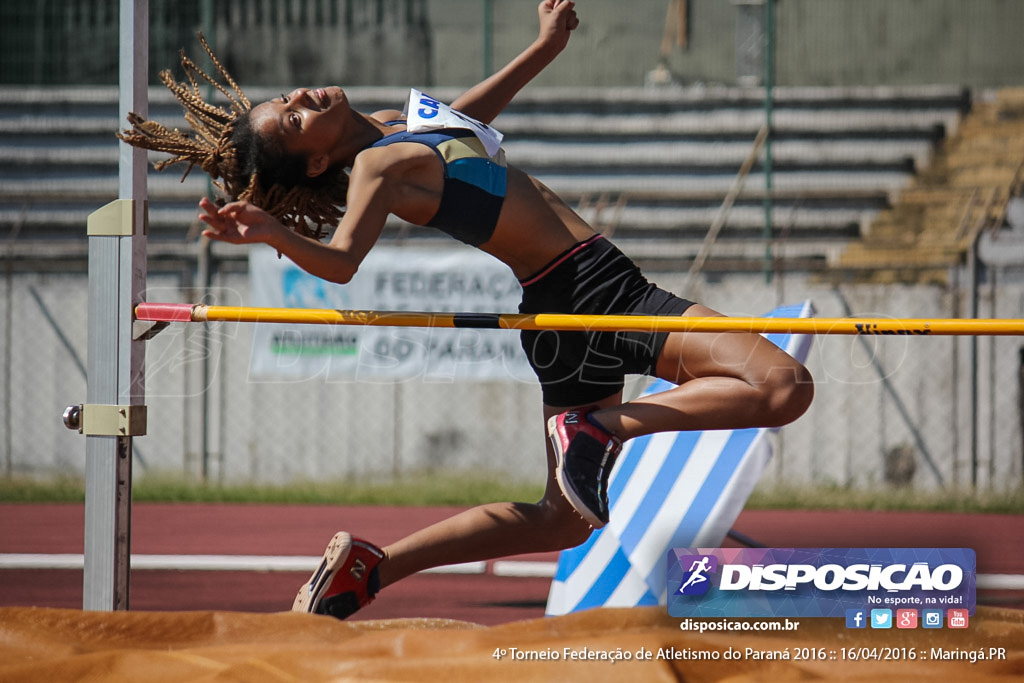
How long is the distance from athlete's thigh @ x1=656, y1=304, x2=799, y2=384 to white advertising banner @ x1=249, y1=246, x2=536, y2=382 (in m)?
5.10

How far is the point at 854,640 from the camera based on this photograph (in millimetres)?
2451

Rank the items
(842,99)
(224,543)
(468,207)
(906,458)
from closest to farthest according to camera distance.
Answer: (468,207), (224,543), (906,458), (842,99)

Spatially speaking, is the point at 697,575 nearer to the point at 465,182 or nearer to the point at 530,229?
the point at 530,229

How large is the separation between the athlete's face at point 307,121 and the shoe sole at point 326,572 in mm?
898

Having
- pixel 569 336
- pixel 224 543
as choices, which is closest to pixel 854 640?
pixel 569 336

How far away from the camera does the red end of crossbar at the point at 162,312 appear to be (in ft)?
7.84

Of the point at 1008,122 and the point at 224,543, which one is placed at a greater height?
the point at 1008,122

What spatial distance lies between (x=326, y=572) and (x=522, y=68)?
1.37 m

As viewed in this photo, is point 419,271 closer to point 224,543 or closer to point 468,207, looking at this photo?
point 224,543

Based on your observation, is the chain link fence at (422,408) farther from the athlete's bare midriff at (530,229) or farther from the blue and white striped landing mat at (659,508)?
the athlete's bare midriff at (530,229)

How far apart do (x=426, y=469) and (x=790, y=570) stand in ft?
18.3

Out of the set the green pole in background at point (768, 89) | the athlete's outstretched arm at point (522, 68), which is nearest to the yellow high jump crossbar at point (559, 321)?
the athlete's outstretched arm at point (522, 68)

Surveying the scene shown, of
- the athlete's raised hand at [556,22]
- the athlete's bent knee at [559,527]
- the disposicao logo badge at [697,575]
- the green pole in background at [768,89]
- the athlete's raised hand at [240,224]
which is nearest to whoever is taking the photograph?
the athlete's raised hand at [240,224]

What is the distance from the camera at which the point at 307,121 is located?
240 centimetres
